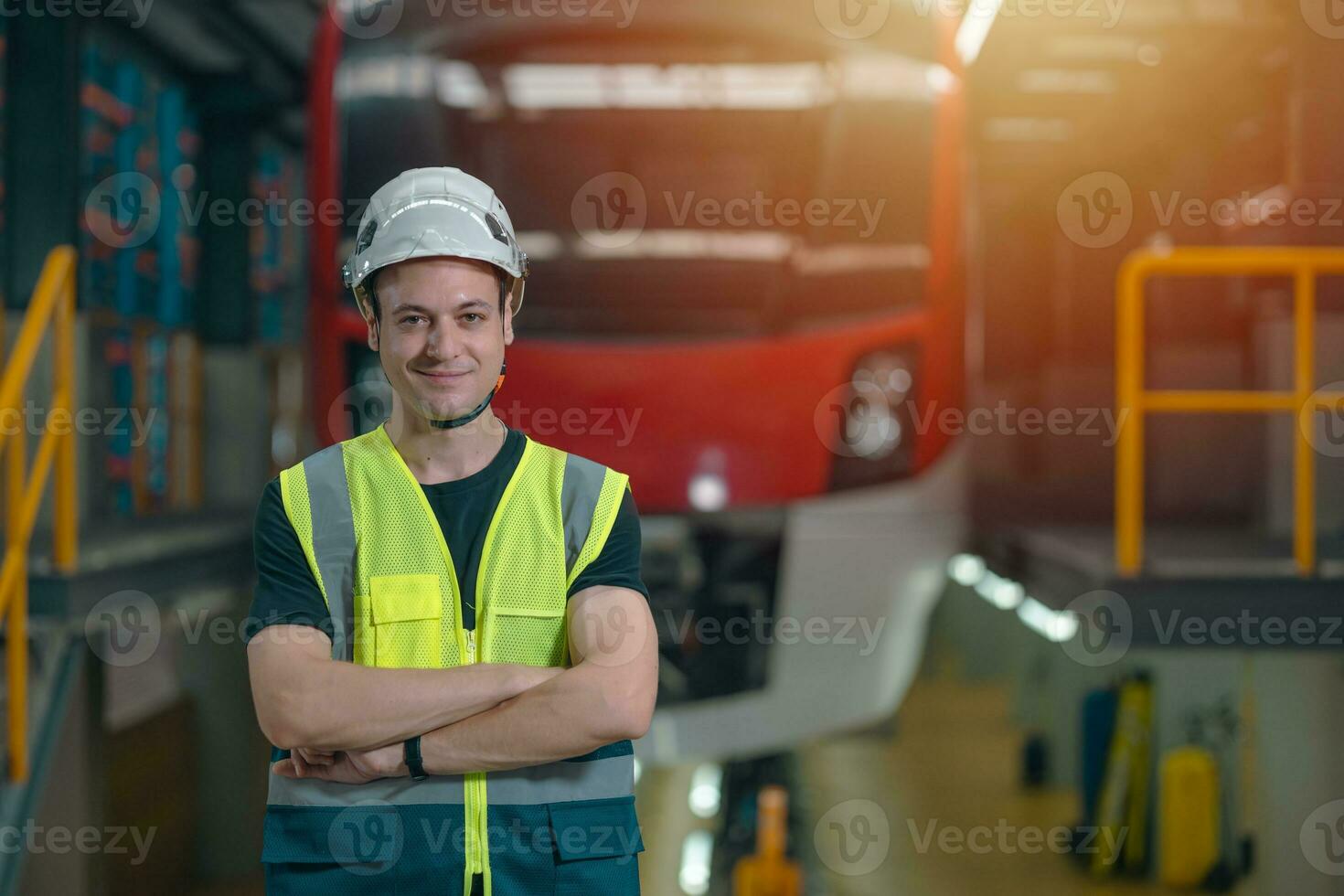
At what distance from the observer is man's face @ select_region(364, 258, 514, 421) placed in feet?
4.40

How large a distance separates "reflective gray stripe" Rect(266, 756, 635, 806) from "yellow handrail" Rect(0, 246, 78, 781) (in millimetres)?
1945

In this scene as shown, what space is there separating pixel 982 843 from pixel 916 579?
2265mm

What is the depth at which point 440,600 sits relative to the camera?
1379 millimetres

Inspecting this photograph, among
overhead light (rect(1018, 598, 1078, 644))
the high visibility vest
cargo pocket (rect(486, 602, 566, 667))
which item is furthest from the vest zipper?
overhead light (rect(1018, 598, 1078, 644))

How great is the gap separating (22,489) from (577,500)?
2.48 m

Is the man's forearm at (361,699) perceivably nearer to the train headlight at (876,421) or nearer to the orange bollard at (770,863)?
the train headlight at (876,421)

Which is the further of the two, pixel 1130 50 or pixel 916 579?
pixel 1130 50

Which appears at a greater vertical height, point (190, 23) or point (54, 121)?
point (190, 23)

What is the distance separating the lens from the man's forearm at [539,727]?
1.33 meters

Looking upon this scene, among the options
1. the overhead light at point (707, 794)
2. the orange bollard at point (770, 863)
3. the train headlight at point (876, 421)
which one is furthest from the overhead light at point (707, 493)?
the overhead light at point (707, 794)

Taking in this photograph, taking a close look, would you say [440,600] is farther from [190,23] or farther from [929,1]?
[190,23]

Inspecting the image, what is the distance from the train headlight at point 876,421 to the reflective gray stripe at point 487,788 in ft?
7.77

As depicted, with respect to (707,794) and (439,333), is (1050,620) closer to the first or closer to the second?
(707,794)

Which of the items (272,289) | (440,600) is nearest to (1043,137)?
(272,289)
